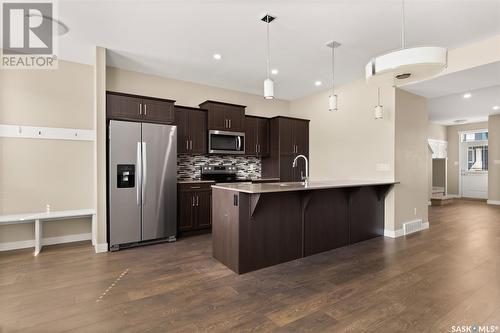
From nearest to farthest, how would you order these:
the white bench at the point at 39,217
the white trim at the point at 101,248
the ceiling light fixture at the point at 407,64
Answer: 1. the ceiling light fixture at the point at 407,64
2. the white bench at the point at 39,217
3. the white trim at the point at 101,248

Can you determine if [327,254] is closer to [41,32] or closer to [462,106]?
[41,32]

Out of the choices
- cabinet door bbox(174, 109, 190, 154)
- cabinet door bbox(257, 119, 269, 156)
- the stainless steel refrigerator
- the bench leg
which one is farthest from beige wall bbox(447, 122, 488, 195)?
the bench leg

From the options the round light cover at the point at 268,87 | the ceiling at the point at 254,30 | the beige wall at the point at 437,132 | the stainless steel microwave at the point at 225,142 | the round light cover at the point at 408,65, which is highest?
the ceiling at the point at 254,30

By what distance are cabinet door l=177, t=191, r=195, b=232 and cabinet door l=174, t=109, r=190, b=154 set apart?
2.90 ft

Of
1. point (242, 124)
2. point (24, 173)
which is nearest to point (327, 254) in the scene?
point (242, 124)

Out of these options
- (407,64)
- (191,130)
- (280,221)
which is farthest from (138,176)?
(407,64)

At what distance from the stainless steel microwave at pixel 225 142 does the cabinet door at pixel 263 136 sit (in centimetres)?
51

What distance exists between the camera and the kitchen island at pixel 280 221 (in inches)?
119

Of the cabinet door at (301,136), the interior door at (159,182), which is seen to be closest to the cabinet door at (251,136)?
the cabinet door at (301,136)

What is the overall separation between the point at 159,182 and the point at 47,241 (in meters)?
1.98

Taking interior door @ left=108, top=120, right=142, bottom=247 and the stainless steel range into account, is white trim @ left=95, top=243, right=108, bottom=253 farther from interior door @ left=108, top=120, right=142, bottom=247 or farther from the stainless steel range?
the stainless steel range

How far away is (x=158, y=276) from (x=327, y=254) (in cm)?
231

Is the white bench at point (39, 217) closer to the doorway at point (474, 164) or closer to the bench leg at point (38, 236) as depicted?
the bench leg at point (38, 236)

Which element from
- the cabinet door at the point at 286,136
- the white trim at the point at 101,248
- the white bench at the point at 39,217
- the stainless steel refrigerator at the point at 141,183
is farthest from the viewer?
the cabinet door at the point at 286,136
